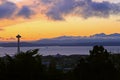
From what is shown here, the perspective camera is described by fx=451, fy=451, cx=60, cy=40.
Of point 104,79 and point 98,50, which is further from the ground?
point 98,50

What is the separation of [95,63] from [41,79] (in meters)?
4.86

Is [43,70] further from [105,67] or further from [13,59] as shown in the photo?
[105,67]

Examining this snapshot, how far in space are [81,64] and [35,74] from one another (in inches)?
196

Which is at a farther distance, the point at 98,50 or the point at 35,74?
the point at 98,50

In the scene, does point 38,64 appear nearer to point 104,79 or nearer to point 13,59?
point 13,59

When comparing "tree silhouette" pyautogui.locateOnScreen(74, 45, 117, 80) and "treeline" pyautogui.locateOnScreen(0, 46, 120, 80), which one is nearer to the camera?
"treeline" pyautogui.locateOnScreen(0, 46, 120, 80)

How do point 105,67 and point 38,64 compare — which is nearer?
point 38,64

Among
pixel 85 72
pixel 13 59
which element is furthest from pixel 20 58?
pixel 85 72

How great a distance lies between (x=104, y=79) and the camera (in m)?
22.4

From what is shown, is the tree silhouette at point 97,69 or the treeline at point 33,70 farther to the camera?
the tree silhouette at point 97,69

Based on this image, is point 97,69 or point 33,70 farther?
point 97,69

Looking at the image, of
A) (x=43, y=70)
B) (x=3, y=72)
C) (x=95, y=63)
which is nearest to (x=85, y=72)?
(x=95, y=63)

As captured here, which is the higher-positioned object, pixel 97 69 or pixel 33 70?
pixel 33 70

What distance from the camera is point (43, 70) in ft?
64.2
